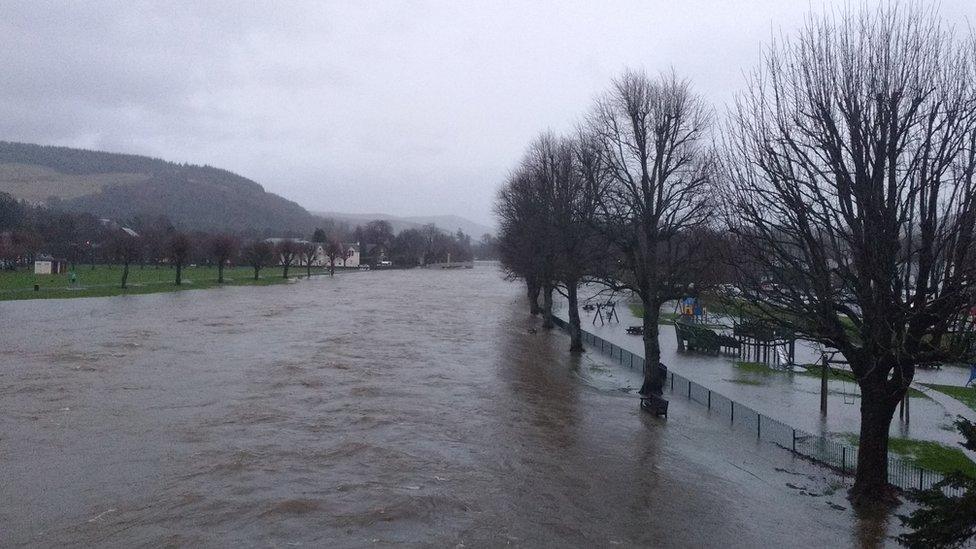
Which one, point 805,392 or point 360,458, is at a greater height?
point 360,458

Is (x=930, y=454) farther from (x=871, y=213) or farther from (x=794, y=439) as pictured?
(x=871, y=213)

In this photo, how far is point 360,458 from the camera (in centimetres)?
1254

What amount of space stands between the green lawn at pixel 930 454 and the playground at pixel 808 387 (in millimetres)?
20

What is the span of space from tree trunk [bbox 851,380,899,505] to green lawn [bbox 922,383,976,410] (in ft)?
38.6

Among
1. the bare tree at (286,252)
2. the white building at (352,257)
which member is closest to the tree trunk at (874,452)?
the bare tree at (286,252)

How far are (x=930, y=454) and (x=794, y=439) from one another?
10.0 feet

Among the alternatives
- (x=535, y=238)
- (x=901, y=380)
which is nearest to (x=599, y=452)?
(x=901, y=380)

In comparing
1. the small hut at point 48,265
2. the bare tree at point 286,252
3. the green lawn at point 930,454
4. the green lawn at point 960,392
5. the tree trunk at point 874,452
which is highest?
the bare tree at point 286,252

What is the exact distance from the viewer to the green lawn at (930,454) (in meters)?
14.3

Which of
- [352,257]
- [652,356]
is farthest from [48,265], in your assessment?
[352,257]

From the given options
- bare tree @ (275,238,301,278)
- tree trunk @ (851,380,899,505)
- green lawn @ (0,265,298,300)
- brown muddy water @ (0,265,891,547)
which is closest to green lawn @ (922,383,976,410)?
brown muddy water @ (0,265,891,547)

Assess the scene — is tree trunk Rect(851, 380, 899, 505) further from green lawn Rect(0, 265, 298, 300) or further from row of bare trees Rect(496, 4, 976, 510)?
green lawn Rect(0, 265, 298, 300)

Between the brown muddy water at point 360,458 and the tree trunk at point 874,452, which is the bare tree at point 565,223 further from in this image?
the tree trunk at point 874,452

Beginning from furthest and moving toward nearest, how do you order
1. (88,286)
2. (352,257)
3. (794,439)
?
(352,257), (88,286), (794,439)
